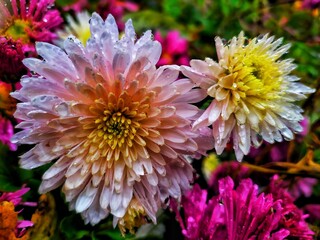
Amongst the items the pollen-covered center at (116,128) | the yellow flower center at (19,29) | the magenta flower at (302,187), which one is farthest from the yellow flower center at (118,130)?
the magenta flower at (302,187)

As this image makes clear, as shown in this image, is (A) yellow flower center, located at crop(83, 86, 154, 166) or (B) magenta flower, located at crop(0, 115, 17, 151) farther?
(B) magenta flower, located at crop(0, 115, 17, 151)

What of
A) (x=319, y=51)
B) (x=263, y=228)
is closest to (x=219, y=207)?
(x=263, y=228)

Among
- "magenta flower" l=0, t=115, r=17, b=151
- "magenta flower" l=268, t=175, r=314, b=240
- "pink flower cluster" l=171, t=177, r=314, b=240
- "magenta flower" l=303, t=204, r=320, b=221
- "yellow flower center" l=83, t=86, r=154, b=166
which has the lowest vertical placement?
"magenta flower" l=303, t=204, r=320, b=221

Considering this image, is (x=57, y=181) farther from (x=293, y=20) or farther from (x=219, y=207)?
(x=293, y=20)

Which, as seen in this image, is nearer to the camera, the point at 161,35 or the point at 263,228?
the point at 263,228

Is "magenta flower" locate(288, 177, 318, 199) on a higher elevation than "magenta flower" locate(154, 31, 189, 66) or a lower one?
Result: lower

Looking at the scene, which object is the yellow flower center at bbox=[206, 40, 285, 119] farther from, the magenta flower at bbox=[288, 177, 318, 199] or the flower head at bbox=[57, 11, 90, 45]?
the flower head at bbox=[57, 11, 90, 45]

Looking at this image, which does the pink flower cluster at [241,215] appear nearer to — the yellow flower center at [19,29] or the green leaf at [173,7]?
the yellow flower center at [19,29]

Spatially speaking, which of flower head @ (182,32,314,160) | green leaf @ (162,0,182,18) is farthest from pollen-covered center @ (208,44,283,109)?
green leaf @ (162,0,182,18)
